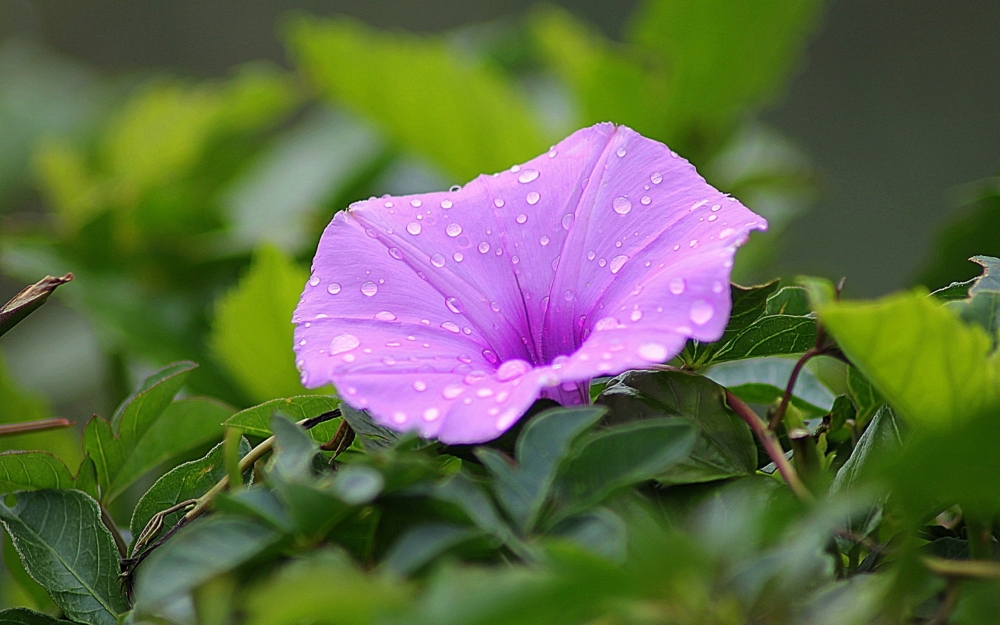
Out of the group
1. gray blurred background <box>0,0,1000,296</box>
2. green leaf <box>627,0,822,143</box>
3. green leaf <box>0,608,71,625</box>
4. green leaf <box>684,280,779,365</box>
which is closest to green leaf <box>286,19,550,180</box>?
green leaf <box>627,0,822,143</box>

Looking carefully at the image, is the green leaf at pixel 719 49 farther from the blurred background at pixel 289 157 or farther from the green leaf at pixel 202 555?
the green leaf at pixel 202 555

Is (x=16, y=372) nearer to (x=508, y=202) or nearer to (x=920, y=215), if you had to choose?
(x=508, y=202)

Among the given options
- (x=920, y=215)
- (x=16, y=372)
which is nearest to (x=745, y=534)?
(x=16, y=372)

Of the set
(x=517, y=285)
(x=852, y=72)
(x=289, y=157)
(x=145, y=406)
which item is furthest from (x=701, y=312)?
(x=852, y=72)

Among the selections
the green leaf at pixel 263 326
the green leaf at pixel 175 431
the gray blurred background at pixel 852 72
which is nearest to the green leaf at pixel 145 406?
the green leaf at pixel 175 431

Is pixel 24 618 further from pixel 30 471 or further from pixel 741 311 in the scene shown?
pixel 741 311

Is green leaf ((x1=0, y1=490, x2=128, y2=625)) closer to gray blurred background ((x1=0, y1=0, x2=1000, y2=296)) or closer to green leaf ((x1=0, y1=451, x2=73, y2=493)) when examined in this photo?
green leaf ((x1=0, y1=451, x2=73, y2=493))
